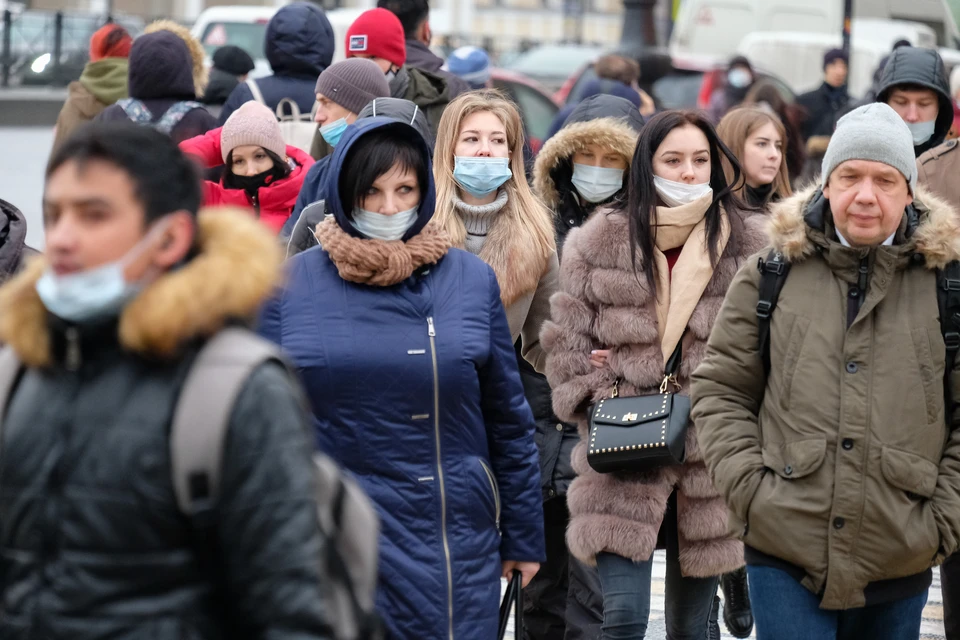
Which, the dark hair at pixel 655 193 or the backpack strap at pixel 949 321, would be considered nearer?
the backpack strap at pixel 949 321

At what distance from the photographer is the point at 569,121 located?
7285 millimetres

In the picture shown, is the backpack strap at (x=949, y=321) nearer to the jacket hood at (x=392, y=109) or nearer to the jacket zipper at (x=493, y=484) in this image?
the jacket zipper at (x=493, y=484)

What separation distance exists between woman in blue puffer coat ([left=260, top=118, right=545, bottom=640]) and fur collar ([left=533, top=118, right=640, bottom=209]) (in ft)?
7.08

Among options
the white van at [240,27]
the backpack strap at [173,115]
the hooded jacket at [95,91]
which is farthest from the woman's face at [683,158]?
the white van at [240,27]

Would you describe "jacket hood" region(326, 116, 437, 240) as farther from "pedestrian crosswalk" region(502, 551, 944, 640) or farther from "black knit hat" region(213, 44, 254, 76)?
"black knit hat" region(213, 44, 254, 76)

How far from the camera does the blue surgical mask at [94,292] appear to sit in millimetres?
2586

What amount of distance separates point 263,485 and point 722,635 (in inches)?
185

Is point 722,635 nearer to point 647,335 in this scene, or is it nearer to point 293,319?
point 647,335

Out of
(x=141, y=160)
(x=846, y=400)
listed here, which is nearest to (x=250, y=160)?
(x=846, y=400)

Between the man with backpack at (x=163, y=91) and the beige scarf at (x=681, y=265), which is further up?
the man with backpack at (x=163, y=91)

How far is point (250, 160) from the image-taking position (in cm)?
715

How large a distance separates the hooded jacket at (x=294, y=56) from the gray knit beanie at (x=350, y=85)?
152 cm

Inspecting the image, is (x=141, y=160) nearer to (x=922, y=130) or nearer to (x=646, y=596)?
(x=646, y=596)

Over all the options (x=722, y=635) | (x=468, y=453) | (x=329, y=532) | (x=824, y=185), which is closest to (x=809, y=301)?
(x=824, y=185)
